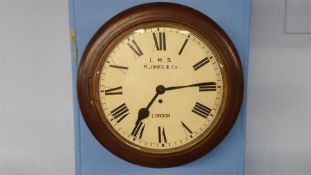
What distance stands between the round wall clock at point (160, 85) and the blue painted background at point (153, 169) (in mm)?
54

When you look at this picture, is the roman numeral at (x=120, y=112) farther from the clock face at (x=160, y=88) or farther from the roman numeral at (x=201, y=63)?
the roman numeral at (x=201, y=63)

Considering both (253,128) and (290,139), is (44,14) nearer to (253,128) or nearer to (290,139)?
(253,128)

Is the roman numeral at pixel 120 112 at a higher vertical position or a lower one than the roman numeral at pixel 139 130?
higher

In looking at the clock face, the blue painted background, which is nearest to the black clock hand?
the clock face

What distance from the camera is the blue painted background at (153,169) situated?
0.80 m

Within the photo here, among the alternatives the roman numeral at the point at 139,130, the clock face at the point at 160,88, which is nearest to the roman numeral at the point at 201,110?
the clock face at the point at 160,88

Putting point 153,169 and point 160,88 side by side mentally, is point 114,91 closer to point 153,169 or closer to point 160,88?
point 160,88

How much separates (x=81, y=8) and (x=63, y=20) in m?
0.22

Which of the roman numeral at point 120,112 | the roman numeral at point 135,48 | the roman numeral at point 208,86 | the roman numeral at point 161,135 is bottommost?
the roman numeral at point 161,135

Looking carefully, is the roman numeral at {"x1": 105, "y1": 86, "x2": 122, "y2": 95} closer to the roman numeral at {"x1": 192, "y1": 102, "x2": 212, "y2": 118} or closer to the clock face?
the clock face

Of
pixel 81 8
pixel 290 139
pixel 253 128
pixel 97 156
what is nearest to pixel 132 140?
pixel 97 156

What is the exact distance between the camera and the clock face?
2.52ft

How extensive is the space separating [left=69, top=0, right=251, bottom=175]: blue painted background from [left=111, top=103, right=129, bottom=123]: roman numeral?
0.10 meters

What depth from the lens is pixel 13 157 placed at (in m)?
1.05
